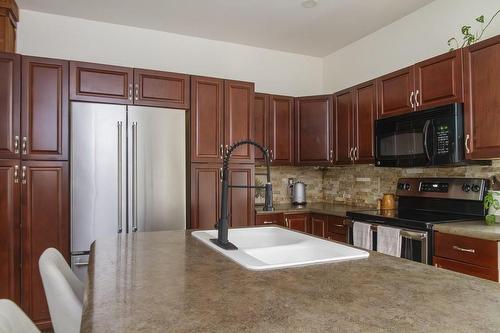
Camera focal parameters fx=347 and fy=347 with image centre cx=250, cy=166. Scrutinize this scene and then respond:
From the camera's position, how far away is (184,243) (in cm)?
160

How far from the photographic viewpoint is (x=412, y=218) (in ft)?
8.41

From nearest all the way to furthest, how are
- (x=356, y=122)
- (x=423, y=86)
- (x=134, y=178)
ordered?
(x=423, y=86)
(x=134, y=178)
(x=356, y=122)

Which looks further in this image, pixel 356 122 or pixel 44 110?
pixel 356 122

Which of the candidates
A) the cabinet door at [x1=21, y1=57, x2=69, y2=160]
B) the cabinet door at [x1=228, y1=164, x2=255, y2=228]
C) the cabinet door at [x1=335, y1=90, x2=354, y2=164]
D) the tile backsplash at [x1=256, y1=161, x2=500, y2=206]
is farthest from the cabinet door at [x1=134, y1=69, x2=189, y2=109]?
the cabinet door at [x1=335, y1=90, x2=354, y2=164]

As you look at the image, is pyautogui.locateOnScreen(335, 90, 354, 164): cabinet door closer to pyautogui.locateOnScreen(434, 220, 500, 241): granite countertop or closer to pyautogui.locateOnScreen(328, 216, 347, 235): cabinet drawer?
pyautogui.locateOnScreen(328, 216, 347, 235): cabinet drawer

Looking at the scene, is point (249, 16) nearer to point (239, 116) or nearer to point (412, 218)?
point (239, 116)

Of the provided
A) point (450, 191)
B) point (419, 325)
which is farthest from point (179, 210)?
point (419, 325)

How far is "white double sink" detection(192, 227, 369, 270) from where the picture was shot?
122cm

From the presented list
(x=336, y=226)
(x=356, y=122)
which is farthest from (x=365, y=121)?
(x=336, y=226)

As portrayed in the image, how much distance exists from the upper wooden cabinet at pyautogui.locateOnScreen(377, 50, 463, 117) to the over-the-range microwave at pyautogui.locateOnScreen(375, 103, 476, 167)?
90 mm

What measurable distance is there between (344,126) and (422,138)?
1.03 m

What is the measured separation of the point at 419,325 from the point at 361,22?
11.2ft

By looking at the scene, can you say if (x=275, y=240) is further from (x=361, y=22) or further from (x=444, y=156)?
(x=361, y=22)

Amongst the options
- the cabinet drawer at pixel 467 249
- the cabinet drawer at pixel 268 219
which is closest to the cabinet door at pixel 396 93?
the cabinet drawer at pixel 467 249
